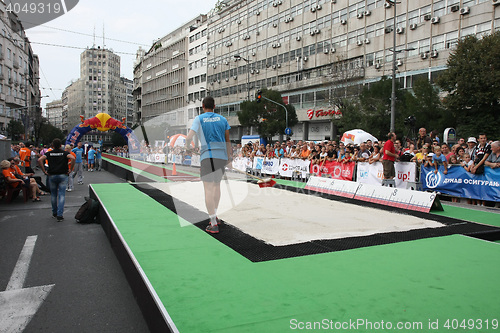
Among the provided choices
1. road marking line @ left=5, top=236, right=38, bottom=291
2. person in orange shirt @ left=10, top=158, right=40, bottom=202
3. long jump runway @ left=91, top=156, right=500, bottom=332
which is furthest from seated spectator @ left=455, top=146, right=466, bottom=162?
person in orange shirt @ left=10, top=158, right=40, bottom=202

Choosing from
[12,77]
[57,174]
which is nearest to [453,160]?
[57,174]

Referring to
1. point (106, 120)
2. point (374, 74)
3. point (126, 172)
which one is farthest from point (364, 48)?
point (126, 172)

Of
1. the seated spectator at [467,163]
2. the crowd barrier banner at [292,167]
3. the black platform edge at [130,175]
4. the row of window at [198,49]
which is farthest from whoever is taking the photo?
the row of window at [198,49]

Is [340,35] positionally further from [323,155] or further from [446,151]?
[446,151]

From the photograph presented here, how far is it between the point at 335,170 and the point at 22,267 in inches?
455

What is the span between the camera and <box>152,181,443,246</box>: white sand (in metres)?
5.38

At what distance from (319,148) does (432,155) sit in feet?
17.7

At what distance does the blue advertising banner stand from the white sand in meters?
4.57

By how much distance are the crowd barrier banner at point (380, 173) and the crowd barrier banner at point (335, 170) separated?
0.40m

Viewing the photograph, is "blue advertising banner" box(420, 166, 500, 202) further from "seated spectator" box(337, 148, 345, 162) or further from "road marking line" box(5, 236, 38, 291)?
"road marking line" box(5, 236, 38, 291)

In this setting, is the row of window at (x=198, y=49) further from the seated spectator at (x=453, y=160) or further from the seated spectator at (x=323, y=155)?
the seated spectator at (x=453, y=160)

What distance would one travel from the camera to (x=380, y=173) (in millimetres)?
12156

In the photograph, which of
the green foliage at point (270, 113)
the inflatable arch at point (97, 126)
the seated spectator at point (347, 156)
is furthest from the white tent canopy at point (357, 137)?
the green foliage at point (270, 113)

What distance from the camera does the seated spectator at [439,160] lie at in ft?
35.6
